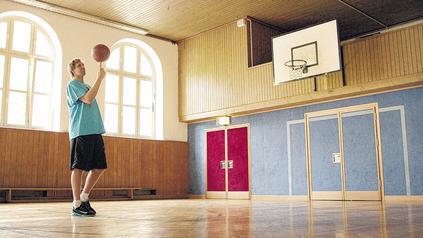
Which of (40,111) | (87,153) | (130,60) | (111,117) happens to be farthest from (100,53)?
(130,60)

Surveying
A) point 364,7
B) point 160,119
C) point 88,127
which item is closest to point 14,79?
point 160,119

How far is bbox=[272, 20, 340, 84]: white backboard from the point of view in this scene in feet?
28.6

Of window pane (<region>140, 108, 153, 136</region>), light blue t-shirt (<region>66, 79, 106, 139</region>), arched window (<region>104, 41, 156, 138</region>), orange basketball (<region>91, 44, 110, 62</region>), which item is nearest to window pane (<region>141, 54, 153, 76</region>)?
arched window (<region>104, 41, 156, 138</region>)

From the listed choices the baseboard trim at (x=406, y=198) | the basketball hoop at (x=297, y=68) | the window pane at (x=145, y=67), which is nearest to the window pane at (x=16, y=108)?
A: the window pane at (x=145, y=67)

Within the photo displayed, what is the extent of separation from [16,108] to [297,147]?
6742mm

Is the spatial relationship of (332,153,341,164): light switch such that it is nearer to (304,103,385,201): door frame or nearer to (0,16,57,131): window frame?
(304,103,385,201): door frame

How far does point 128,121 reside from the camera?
12.0m

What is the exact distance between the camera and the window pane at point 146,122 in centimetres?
1230

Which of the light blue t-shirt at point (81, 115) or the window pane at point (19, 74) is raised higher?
the window pane at point (19, 74)

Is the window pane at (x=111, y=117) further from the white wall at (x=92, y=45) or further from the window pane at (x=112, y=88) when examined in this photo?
the white wall at (x=92, y=45)

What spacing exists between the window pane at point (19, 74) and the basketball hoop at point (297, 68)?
6.21m

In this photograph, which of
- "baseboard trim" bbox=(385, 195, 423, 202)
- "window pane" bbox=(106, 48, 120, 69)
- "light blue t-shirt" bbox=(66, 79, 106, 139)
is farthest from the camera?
"window pane" bbox=(106, 48, 120, 69)

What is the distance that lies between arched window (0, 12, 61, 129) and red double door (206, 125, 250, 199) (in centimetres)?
439

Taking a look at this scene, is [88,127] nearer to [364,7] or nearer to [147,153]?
[147,153]
